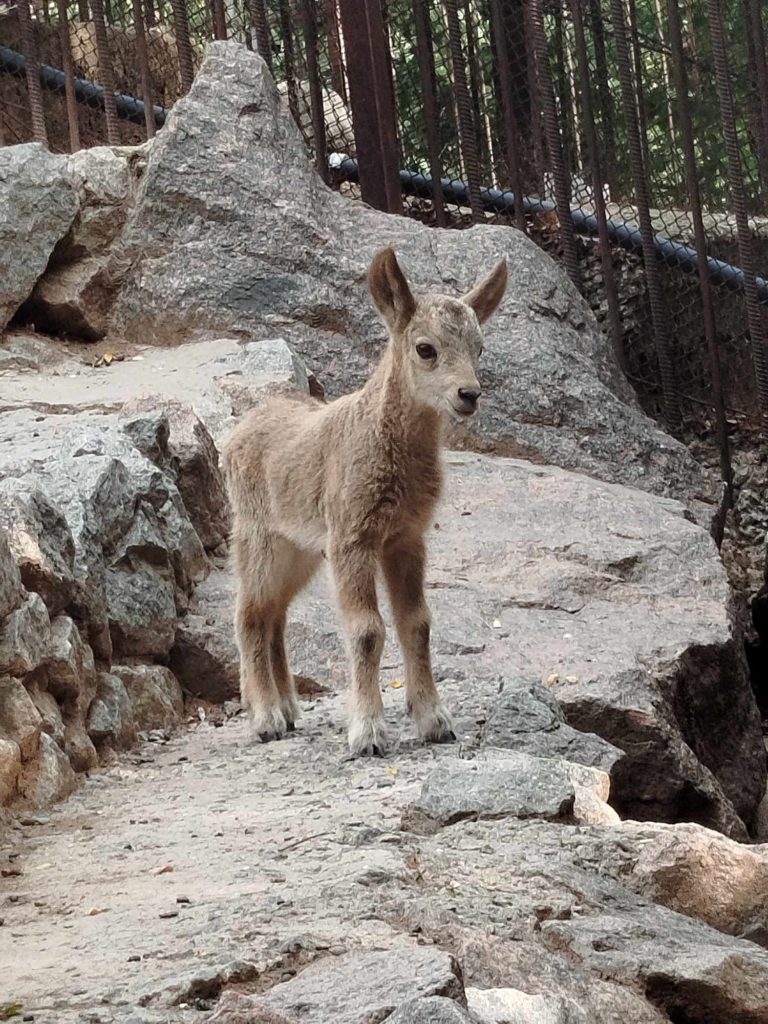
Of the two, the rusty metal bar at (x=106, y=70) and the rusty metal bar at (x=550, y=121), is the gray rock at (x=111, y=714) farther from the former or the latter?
the rusty metal bar at (x=106, y=70)

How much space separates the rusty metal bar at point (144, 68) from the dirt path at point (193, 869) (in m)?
7.25

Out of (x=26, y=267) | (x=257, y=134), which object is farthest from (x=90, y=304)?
(x=257, y=134)

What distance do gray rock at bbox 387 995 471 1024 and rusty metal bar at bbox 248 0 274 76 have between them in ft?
34.9

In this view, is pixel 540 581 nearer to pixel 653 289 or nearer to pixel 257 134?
pixel 653 289

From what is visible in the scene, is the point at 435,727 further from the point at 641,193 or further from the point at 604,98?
the point at 604,98

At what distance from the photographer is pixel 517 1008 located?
151 inches

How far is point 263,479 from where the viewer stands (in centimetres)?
788

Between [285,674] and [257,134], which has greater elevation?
[257,134]

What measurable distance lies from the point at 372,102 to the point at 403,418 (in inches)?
261

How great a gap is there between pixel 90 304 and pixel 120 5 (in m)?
3.47

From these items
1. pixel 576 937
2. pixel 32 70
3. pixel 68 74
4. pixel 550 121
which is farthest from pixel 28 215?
pixel 576 937

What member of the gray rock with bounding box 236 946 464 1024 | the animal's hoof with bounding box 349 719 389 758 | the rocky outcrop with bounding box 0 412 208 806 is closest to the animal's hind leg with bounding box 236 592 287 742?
the rocky outcrop with bounding box 0 412 208 806

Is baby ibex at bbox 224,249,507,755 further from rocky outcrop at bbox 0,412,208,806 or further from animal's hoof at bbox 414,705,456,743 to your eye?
rocky outcrop at bbox 0,412,208,806

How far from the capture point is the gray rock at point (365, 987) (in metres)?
3.51
